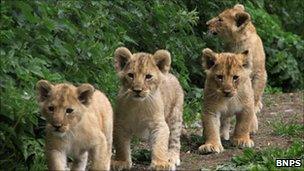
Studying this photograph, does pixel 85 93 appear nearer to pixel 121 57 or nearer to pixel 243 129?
pixel 121 57

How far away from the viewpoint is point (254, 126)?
12.1 metres

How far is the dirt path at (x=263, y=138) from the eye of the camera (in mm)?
10094

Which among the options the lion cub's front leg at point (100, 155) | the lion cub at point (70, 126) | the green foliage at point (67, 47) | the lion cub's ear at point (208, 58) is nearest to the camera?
the lion cub at point (70, 126)

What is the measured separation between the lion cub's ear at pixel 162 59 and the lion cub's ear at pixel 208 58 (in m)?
1.34

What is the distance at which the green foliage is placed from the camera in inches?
344

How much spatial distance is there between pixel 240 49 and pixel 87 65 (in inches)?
163

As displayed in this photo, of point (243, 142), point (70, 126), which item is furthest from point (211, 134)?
point (70, 126)

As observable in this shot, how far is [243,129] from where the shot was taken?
11047mm

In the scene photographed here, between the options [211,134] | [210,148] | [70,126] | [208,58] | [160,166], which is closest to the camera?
[70,126]

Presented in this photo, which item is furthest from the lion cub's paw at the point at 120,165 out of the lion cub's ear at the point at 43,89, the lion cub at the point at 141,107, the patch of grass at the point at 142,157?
the lion cub's ear at the point at 43,89

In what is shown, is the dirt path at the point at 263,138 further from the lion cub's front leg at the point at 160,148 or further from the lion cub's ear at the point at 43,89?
the lion cub's ear at the point at 43,89

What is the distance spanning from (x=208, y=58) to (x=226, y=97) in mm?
560

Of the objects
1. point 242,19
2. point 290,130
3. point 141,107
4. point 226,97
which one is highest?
point 242,19

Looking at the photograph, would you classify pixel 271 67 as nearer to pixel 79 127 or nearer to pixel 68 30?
pixel 68 30
